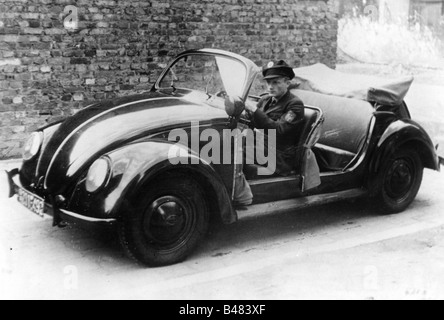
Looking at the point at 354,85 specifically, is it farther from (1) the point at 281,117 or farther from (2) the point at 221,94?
(2) the point at 221,94

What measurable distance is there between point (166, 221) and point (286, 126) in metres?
1.40

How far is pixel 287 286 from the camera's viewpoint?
3883 mm

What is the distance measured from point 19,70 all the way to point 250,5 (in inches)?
148

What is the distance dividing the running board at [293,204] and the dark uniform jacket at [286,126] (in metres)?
0.29

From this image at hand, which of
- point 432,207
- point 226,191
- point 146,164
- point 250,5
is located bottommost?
point 432,207

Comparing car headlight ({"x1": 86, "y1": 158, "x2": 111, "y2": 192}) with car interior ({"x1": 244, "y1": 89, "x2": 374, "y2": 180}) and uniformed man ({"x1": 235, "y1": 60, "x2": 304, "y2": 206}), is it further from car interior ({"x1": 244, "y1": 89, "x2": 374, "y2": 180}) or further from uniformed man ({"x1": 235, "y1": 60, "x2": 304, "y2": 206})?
car interior ({"x1": 244, "y1": 89, "x2": 374, "y2": 180})

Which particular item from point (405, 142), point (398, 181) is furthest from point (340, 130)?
point (398, 181)

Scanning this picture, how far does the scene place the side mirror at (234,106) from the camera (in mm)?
4380

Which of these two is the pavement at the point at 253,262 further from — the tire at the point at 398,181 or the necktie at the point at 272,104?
the necktie at the point at 272,104

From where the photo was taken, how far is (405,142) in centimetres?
546

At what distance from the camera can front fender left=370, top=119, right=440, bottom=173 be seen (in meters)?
5.29

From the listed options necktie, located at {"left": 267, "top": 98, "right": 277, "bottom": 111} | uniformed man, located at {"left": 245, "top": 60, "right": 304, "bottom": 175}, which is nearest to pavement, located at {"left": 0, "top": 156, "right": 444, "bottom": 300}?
uniformed man, located at {"left": 245, "top": 60, "right": 304, "bottom": 175}
